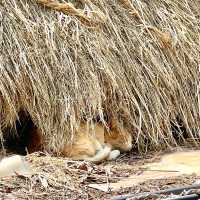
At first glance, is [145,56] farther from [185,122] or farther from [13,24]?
[13,24]

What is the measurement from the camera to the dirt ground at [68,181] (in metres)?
3.26

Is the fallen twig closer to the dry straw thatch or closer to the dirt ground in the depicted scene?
the dirt ground

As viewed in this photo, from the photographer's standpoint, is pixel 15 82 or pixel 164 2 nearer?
pixel 15 82

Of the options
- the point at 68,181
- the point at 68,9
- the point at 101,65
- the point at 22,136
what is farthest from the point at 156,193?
the point at 68,9

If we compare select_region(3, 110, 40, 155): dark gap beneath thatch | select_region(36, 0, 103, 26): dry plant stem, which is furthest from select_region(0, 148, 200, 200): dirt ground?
select_region(36, 0, 103, 26): dry plant stem

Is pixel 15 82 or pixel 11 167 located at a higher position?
pixel 15 82

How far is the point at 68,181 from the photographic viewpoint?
3484 mm

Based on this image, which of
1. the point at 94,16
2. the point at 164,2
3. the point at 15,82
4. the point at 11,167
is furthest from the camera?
the point at 164,2

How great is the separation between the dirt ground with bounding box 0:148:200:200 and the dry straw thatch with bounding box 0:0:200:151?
425 millimetres

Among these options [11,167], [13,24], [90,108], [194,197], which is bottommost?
[194,197]

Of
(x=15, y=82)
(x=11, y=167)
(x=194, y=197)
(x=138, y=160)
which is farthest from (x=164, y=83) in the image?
(x=194, y=197)

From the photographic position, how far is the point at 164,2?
5.00 metres

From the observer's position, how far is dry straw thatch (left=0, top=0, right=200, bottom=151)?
430 centimetres

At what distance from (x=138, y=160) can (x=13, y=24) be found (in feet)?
4.00
